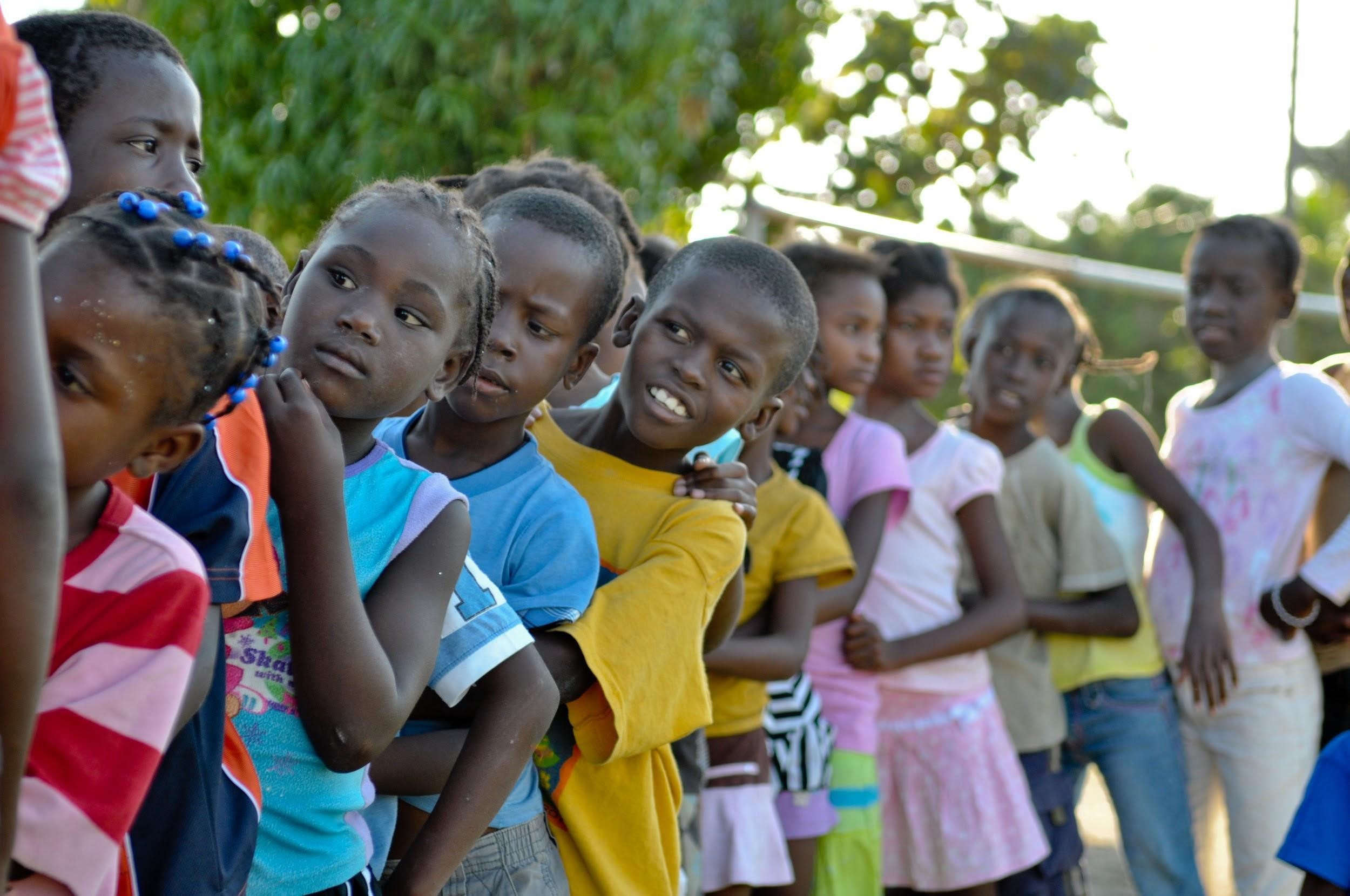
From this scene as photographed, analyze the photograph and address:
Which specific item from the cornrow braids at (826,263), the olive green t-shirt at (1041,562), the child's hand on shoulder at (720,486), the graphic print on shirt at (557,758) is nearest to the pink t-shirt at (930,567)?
the olive green t-shirt at (1041,562)

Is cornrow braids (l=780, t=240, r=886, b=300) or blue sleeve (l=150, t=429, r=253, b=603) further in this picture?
cornrow braids (l=780, t=240, r=886, b=300)

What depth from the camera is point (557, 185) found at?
2.87 m

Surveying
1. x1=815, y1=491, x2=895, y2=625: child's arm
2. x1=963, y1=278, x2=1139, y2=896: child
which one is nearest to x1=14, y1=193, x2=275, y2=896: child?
x1=815, y1=491, x2=895, y2=625: child's arm

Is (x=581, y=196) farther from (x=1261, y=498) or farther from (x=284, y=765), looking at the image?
(x=1261, y=498)

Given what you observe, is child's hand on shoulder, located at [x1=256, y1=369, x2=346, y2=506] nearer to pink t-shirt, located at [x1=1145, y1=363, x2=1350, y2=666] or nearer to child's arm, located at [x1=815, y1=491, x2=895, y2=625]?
child's arm, located at [x1=815, y1=491, x2=895, y2=625]

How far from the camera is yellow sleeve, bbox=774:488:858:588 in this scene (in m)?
A: 2.92

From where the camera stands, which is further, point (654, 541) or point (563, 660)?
point (654, 541)

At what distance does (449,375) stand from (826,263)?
6.71ft

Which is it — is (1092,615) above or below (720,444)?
below

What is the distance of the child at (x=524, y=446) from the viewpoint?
192cm

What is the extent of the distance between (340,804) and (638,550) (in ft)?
2.43

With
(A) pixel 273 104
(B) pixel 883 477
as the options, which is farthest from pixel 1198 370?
(B) pixel 883 477

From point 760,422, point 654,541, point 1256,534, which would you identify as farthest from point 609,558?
point 1256,534

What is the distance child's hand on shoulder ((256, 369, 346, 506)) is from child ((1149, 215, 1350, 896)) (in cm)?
338
